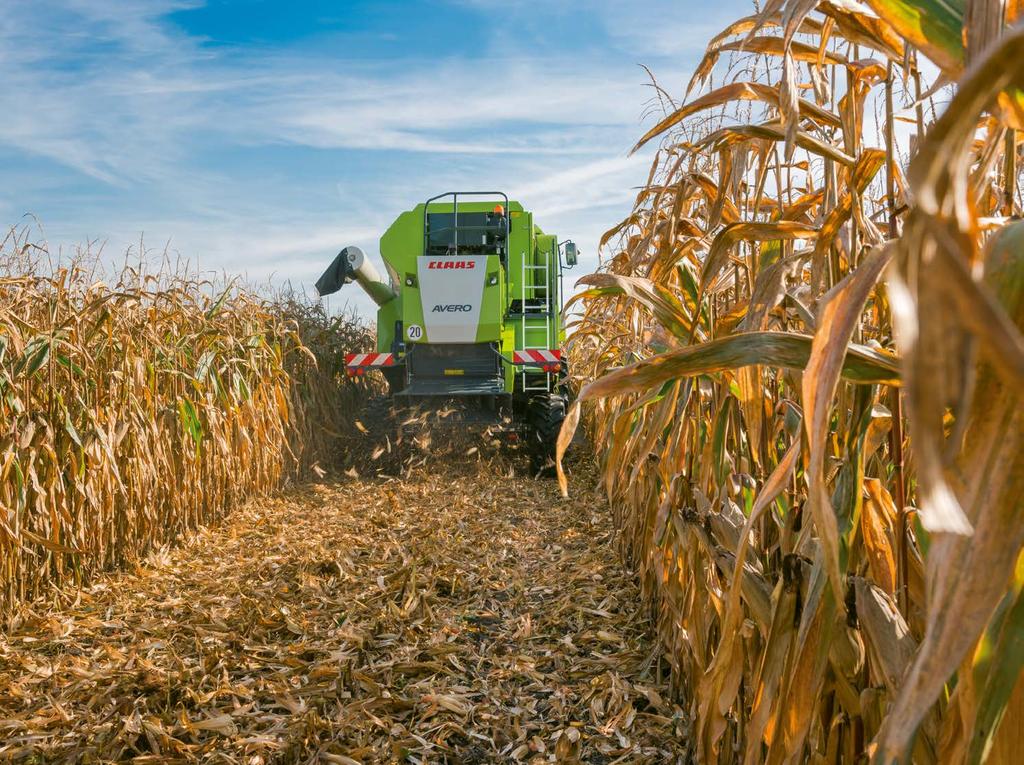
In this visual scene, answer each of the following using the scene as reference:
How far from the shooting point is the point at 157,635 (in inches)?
142

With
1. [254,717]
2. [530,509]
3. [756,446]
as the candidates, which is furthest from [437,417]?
[756,446]

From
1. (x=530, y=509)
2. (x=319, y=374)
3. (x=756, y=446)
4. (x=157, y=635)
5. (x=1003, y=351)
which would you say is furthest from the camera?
(x=319, y=374)

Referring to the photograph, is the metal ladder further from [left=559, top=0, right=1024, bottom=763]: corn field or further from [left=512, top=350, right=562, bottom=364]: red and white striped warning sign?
[left=559, top=0, right=1024, bottom=763]: corn field

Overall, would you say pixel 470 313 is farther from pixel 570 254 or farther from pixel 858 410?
pixel 858 410

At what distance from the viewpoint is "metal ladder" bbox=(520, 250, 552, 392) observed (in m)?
7.87

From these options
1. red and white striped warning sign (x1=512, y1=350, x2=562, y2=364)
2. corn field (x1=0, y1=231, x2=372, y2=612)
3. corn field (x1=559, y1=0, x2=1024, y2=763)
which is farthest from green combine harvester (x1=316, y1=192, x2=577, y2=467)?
corn field (x1=559, y1=0, x2=1024, y2=763)

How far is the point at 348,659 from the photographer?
10.3ft

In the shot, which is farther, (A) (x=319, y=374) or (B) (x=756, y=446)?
(A) (x=319, y=374)

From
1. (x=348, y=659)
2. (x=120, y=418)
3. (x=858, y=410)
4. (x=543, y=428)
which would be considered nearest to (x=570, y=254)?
(x=543, y=428)

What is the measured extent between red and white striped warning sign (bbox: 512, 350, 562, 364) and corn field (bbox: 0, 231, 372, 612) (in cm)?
213

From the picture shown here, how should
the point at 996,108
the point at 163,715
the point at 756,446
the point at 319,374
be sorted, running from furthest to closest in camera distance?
the point at 319,374
the point at 163,715
the point at 756,446
the point at 996,108

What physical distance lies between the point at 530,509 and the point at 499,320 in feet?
7.14

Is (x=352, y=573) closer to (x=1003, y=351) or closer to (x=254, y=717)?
(x=254, y=717)

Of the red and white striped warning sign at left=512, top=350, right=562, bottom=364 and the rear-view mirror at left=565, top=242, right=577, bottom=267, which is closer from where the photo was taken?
the red and white striped warning sign at left=512, top=350, right=562, bottom=364
